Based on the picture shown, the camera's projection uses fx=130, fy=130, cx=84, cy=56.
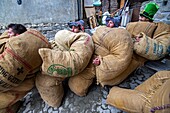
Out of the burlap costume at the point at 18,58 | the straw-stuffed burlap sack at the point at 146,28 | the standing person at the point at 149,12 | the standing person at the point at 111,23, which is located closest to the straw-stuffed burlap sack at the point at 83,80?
the burlap costume at the point at 18,58

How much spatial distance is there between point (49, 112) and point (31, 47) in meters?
0.55

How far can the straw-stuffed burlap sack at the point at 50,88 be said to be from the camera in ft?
3.29

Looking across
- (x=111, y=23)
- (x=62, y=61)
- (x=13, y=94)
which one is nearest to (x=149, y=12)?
(x=111, y=23)

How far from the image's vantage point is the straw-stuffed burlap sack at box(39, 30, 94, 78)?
81cm

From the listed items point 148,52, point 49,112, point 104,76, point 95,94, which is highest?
point 148,52

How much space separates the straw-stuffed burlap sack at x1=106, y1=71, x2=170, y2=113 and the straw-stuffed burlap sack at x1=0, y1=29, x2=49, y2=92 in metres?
0.63

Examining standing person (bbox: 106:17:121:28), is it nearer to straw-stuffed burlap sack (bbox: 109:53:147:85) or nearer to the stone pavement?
straw-stuffed burlap sack (bbox: 109:53:147:85)

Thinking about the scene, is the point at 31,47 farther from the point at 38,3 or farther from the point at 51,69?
the point at 38,3

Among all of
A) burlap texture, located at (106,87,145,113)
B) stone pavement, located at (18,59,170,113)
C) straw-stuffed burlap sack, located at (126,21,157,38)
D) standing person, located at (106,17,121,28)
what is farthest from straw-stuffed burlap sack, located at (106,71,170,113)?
standing person, located at (106,17,121,28)

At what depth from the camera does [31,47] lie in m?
0.85

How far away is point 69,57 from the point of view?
84 centimetres

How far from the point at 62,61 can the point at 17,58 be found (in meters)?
0.28

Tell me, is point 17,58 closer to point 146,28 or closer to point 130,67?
point 130,67

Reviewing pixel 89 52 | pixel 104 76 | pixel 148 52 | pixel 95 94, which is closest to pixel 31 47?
pixel 89 52
